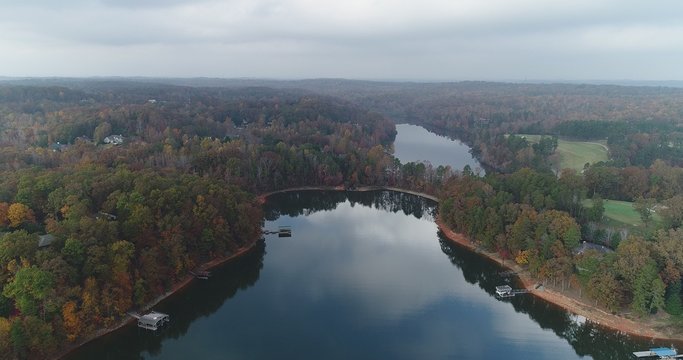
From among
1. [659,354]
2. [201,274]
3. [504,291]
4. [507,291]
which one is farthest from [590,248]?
[201,274]

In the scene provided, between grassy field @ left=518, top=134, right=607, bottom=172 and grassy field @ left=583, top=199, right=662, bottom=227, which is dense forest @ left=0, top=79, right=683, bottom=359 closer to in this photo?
grassy field @ left=583, top=199, right=662, bottom=227

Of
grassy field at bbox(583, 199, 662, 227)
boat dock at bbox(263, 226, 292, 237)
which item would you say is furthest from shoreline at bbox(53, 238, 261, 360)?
grassy field at bbox(583, 199, 662, 227)

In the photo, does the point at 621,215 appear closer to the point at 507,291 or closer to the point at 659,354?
the point at 507,291

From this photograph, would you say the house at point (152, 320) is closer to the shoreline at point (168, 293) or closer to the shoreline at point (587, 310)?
the shoreline at point (168, 293)

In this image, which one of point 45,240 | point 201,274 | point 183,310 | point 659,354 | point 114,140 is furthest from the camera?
point 114,140

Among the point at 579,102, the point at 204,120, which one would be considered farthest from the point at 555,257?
the point at 579,102

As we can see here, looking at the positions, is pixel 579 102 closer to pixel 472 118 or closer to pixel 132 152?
pixel 472 118
